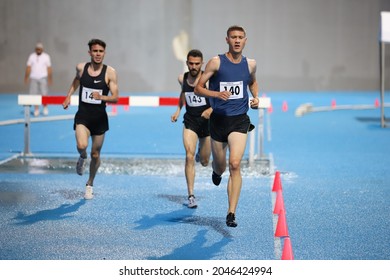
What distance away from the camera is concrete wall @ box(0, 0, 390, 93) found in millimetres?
36406

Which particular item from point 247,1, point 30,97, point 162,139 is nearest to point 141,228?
point 30,97

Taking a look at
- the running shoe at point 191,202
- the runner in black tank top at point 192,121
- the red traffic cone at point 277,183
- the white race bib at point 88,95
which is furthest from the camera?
the red traffic cone at point 277,183

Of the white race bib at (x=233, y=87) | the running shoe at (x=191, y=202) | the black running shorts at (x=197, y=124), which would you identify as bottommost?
the running shoe at (x=191, y=202)

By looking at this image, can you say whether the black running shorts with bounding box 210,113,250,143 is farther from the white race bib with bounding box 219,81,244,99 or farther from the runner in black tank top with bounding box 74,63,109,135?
the runner in black tank top with bounding box 74,63,109,135

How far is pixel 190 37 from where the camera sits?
37750mm

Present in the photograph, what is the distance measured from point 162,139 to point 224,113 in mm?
9803

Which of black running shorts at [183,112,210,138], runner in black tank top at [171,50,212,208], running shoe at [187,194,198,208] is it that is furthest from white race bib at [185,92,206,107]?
running shoe at [187,194,198,208]

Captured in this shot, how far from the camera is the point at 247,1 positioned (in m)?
39.2

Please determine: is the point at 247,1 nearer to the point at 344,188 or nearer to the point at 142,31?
the point at 142,31

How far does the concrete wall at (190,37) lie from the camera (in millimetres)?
36406

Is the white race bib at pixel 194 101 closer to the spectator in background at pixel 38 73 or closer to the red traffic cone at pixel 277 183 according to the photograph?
the red traffic cone at pixel 277 183

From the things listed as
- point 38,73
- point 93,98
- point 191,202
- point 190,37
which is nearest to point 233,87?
point 191,202

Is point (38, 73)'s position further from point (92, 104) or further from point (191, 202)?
point (191, 202)

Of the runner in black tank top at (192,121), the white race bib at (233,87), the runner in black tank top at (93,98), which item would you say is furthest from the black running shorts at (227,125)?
the runner in black tank top at (93,98)
